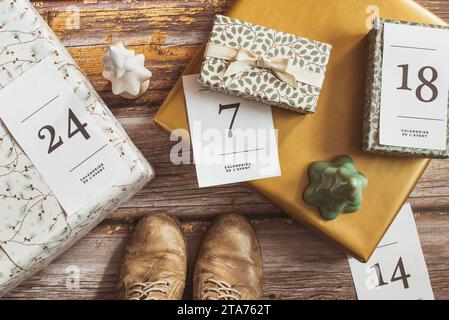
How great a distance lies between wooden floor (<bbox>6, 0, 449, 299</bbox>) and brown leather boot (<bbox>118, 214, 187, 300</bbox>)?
0.04 meters

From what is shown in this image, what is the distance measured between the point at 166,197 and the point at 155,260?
148 millimetres

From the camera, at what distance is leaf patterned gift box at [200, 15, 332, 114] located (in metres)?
0.78

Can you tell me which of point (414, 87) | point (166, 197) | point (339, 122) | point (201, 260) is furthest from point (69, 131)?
point (414, 87)

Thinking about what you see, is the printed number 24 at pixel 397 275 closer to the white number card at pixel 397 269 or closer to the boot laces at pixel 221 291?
the white number card at pixel 397 269

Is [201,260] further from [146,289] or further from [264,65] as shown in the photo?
[264,65]

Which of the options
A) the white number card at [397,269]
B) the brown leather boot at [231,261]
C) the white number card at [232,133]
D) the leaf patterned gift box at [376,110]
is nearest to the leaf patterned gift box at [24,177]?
the white number card at [232,133]

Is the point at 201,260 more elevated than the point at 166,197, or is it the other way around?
the point at 166,197

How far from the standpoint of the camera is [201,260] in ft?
3.15

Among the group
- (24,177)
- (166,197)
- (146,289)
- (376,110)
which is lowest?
(146,289)

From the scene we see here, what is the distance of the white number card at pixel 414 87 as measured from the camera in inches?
30.7

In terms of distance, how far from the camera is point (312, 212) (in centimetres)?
83

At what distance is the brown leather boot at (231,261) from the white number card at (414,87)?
380 millimetres

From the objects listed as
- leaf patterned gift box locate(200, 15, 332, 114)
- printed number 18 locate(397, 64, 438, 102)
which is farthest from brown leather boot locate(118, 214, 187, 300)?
printed number 18 locate(397, 64, 438, 102)
